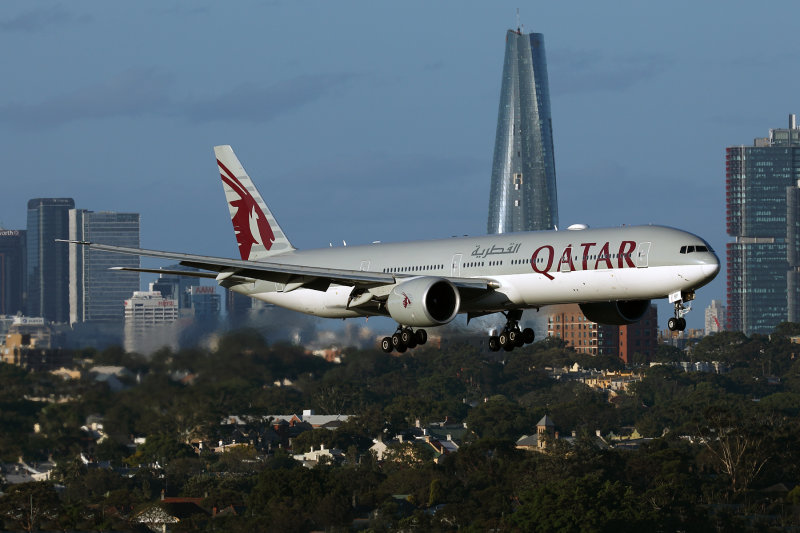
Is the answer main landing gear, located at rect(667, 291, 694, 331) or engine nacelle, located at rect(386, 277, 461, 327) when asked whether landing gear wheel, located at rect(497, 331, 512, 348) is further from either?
main landing gear, located at rect(667, 291, 694, 331)

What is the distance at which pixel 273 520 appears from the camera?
A: 153 meters

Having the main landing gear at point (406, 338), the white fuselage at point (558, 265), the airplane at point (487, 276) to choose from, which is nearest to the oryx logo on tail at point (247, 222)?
the airplane at point (487, 276)

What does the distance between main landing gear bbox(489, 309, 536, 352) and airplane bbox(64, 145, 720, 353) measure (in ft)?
0.15

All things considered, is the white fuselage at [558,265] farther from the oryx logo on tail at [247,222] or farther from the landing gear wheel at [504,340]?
the oryx logo on tail at [247,222]

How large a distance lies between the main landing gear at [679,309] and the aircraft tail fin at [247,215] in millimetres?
25596

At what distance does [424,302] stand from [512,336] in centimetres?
664

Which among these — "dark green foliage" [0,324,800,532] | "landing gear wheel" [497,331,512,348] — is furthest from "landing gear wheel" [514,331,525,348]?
"dark green foliage" [0,324,800,532]

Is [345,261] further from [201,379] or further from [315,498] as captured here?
[315,498]

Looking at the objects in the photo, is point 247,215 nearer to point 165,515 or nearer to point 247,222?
point 247,222

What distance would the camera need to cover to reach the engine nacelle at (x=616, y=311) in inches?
3029

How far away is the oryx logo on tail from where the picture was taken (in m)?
90.9

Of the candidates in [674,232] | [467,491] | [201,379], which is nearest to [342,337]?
[201,379]

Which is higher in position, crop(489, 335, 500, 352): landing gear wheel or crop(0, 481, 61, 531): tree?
crop(489, 335, 500, 352): landing gear wheel

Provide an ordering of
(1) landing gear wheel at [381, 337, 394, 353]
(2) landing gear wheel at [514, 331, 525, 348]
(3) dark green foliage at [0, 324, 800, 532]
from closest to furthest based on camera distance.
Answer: (2) landing gear wheel at [514, 331, 525, 348], (1) landing gear wheel at [381, 337, 394, 353], (3) dark green foliage at [0, 324, 800, 532]
